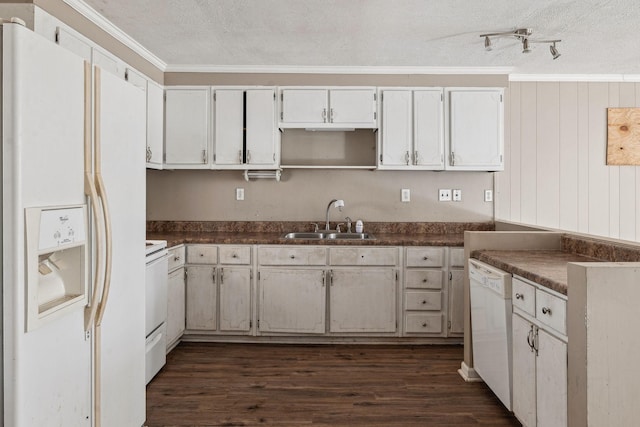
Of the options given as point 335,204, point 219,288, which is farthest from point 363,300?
point 219,288

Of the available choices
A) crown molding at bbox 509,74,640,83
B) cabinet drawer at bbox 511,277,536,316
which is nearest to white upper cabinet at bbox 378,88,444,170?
crown molding at bbox 509,74,640,83

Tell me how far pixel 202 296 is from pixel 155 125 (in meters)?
1.47

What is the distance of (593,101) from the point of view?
4.00 m

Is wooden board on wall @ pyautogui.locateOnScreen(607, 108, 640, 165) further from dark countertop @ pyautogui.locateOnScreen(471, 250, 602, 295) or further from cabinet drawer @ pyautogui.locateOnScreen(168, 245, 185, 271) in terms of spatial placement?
cabinet drawer @ pyautogui.locateOnScreen(168, 245, 185, 271)

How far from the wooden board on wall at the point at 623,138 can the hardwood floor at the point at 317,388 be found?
2508 mm

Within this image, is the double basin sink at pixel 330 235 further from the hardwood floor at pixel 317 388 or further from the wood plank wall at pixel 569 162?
the wood plank wall at pixel 569 162

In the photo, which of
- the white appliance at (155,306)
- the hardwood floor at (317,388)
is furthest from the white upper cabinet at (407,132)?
the white appliance at (155,306)

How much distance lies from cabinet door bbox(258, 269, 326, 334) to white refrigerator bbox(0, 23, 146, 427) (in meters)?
1.44

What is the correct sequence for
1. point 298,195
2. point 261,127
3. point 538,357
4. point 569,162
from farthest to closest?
point 569,162
point 298,195
point 261,127
point 538,357

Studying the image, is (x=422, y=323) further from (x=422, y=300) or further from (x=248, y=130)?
(x=248, y=130)

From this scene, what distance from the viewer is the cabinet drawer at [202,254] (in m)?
3.36

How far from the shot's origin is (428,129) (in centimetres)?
359

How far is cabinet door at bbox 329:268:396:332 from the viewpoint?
3326 millimetres

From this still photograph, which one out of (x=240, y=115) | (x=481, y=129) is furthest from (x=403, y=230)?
(x=240, y=115)
